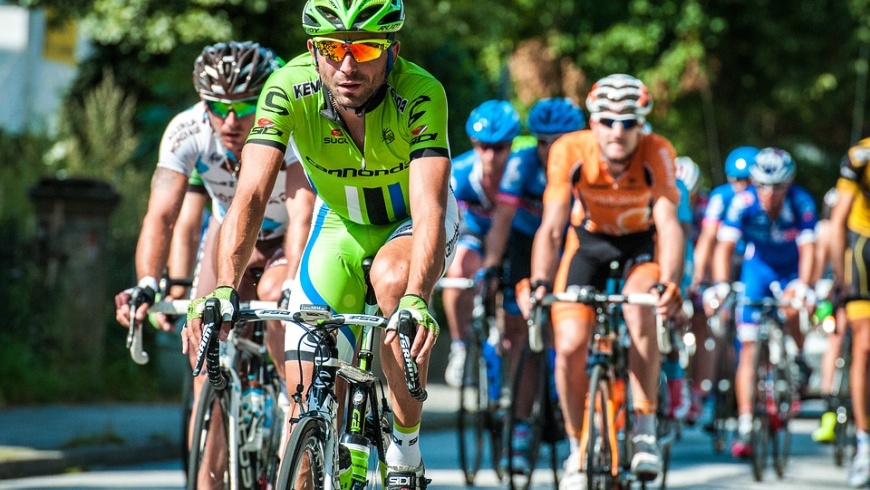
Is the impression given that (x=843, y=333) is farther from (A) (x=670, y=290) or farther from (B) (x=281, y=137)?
(B) (x=281, y=137)

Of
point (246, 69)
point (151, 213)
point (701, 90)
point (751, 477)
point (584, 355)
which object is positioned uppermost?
point (701, 90)

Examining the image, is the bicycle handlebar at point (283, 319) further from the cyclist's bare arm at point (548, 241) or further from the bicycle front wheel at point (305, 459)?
the cyclist's bare arm at point (548, 241)

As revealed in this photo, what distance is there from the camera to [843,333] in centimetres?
1191

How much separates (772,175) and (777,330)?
1222 millimetres

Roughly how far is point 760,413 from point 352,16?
6.83m

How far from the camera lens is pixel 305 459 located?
4844 millimetres

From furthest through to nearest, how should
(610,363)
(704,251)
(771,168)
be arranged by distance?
1. (704,251)
2. (771,168)
3. (610,363)

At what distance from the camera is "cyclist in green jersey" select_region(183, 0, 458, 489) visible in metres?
5.27

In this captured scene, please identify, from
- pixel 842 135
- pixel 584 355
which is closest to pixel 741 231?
pixel 584 355

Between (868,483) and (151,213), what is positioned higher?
(151,213)

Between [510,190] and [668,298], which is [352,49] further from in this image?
[510,190]

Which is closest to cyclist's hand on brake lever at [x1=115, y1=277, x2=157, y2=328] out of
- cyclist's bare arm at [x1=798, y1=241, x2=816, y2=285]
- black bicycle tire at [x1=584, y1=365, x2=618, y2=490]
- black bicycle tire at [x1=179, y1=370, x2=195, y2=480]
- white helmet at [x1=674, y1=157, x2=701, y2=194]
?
black bicycle tire at [x1=179, y1=370, x2=195, y2=480]

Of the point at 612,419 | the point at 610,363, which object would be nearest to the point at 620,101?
the point at 610,363

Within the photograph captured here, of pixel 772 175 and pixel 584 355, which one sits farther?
pixel 772 175
